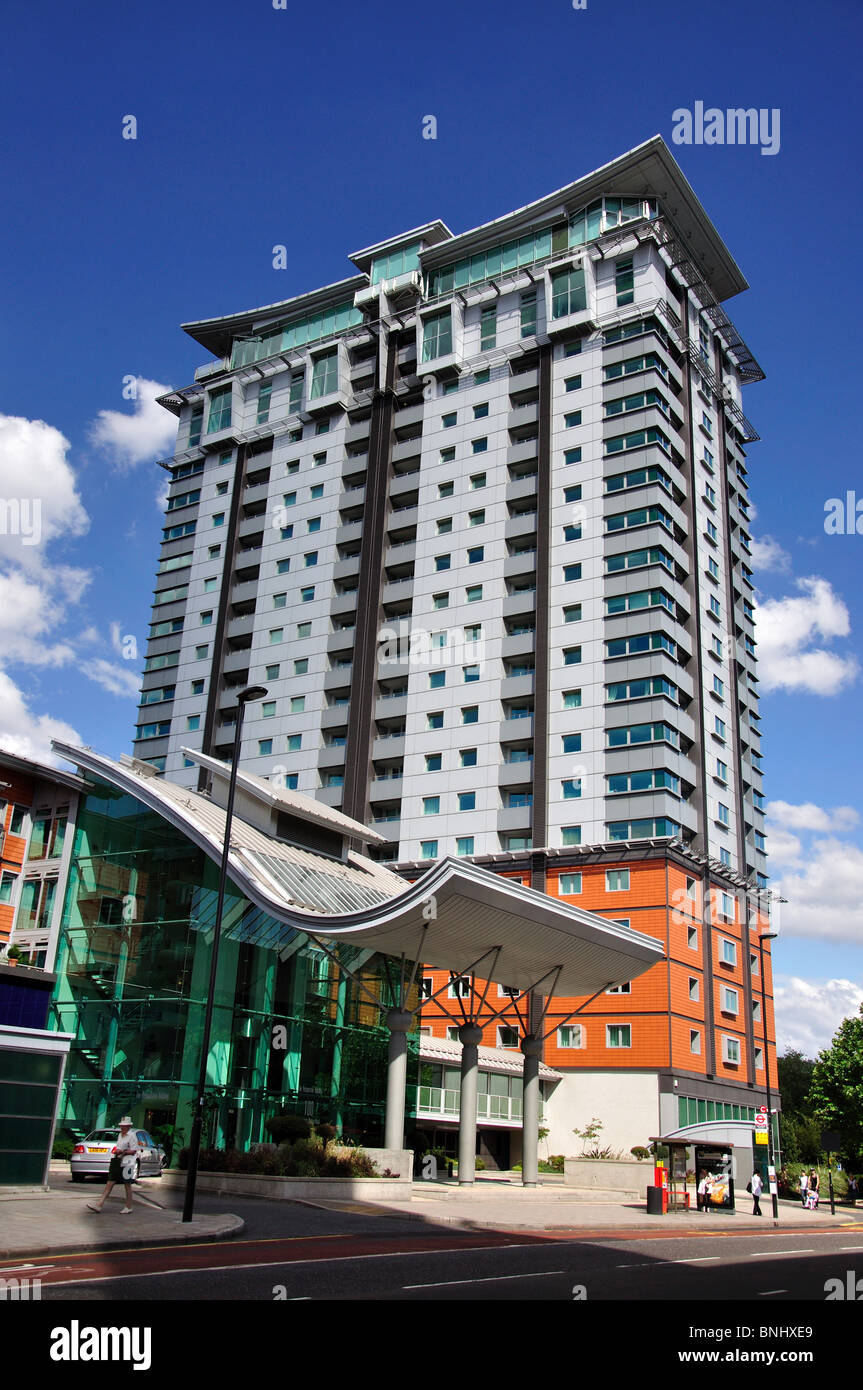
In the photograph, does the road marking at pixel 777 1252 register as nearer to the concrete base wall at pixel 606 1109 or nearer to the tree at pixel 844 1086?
the concrete base wall at pixel 606 1109

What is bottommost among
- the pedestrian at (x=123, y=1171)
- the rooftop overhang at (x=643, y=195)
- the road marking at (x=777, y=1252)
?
the road marking at (x=777, y=1252)

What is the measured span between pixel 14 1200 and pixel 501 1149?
39.4 m

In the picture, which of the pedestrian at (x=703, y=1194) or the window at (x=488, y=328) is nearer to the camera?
the pedestrian at (x=703, y=1194)

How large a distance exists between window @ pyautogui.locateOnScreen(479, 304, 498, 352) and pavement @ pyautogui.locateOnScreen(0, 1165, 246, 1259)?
66.7 metres

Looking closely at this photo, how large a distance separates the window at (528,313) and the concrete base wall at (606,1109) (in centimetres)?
4998

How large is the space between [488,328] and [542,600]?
2386 cm

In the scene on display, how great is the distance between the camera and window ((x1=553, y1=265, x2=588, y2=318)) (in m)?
75.6

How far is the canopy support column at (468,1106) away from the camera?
37.4m

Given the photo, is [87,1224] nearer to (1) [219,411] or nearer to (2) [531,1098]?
(2) [531,1098]

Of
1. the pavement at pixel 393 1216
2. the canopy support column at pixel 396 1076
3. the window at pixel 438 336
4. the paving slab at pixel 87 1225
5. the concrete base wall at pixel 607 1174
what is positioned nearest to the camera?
the paving slab at pixel 87 1225

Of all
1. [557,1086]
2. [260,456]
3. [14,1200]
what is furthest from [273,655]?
[14,1200]

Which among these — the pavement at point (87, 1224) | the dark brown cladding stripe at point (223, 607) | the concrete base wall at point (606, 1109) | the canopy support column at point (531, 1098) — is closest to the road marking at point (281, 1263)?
the pavement at point (87, 1224)

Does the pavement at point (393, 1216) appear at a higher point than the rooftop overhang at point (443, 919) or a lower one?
lower

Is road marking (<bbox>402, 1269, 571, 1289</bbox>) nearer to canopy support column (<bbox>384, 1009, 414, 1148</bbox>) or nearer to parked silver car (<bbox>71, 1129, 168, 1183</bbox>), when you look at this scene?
parked silver car (<bbox>71, 1129, 168, 1183</bbox>)
